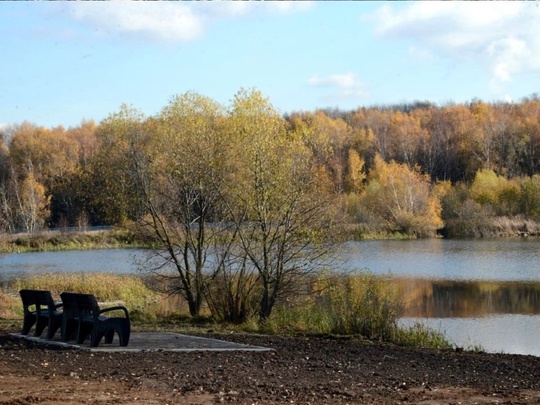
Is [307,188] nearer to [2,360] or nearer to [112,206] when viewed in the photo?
[112,206]

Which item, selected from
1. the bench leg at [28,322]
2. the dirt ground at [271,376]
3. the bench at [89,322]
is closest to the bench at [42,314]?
the bench leg at [28,322]

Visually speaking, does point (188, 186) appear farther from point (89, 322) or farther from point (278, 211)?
point (89, 322)

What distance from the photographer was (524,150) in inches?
3440

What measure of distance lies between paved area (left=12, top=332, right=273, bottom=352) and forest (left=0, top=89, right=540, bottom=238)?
23.2 ft

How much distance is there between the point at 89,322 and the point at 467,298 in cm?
1970

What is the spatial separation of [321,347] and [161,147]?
11160 mm

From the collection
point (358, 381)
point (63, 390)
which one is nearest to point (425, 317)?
point (358, 381)

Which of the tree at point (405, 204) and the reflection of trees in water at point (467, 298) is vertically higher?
the tree at point (405, 204)

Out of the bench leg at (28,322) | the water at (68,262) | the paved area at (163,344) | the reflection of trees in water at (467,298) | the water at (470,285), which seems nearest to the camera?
the paved area at (163,344)

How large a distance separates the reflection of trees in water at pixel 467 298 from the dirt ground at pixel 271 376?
11448 millimetres

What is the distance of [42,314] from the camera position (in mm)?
14172

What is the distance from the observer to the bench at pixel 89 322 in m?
12.3

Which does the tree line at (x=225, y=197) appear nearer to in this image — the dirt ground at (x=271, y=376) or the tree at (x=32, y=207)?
the dirt ground at (x=271, y=376)

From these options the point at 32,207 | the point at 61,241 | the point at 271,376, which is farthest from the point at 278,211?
the point at 32,207
